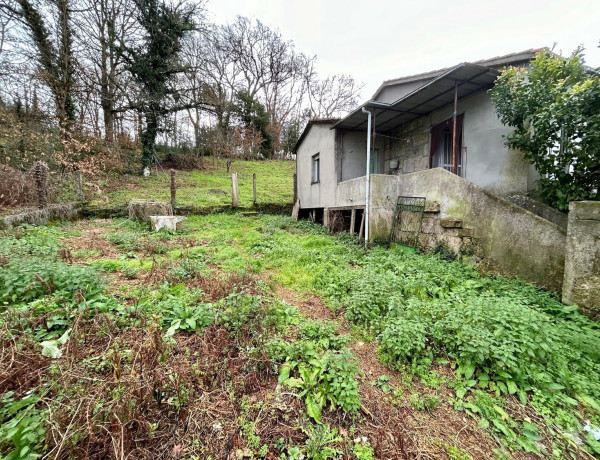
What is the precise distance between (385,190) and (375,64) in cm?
2248

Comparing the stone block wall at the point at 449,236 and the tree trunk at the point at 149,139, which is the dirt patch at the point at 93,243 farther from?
the tree trunk at the point at 149,139

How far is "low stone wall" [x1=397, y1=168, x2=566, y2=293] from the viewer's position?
361cm

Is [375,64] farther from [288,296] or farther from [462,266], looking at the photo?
[288,296]

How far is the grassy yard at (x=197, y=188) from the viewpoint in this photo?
36.9 ft

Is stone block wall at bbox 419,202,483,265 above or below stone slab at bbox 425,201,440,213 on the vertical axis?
below

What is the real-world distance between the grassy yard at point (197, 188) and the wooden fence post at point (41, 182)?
2.41 m

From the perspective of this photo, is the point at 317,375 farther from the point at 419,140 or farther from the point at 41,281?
the point at 419,140

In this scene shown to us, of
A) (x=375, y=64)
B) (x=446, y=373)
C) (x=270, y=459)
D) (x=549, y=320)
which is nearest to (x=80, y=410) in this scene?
(x=270, y=459)

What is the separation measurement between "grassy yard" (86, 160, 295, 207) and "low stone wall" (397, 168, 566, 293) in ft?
29.7

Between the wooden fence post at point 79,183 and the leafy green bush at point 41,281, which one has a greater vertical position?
the wooden fence post at point 79,183

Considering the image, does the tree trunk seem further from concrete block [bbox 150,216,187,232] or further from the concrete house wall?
the concrete house wall

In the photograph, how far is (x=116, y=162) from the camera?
1285 centimetres

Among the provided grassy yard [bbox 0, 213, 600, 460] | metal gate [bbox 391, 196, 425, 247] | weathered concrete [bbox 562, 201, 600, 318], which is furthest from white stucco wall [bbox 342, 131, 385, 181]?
weathered concrete [bbox 562, 201, 600, 318]

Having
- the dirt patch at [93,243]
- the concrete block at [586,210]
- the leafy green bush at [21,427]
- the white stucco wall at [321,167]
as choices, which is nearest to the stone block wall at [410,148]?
the white stucco wall at [321,167]
